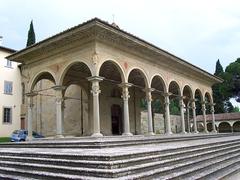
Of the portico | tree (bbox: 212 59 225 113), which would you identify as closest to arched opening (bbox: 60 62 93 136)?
the portico

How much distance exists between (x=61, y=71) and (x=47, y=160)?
7.94 meters

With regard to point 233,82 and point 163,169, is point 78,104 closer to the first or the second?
point 163,169

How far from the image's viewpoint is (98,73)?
44.3ft

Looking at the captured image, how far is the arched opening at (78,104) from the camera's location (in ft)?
61.9

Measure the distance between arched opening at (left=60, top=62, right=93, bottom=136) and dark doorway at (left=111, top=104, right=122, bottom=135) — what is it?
214 cm

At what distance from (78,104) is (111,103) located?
7.59 ft

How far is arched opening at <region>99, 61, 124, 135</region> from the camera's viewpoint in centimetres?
2015

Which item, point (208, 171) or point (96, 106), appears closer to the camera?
point (208, 171)

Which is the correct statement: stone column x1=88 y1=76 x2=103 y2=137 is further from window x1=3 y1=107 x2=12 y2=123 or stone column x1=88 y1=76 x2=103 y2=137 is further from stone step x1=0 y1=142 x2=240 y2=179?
window x1=3 y1=107 x2=12 y2=123

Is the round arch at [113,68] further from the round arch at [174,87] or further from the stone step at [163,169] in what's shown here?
the stone step at [163,169]

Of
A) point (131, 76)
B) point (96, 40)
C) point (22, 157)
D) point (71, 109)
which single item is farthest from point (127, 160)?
point (71, 109)

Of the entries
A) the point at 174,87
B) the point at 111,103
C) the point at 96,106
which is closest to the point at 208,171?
the point at 96,106

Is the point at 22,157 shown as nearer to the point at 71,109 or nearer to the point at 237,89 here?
the point at 71,109

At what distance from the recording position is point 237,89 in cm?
4841
